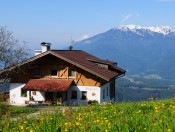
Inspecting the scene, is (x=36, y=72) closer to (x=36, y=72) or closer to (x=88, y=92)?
(x=36, y=72)

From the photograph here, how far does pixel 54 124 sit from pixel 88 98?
32080 millimetres

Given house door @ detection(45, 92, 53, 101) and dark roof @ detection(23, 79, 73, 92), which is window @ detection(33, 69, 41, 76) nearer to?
dark roof @ detection(23, 79, 73, 92)

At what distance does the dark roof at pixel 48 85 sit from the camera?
39950 mm

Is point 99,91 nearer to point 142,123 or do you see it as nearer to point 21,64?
point 21,64

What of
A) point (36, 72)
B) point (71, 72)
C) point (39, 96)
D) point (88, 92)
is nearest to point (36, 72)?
point (36, 72)

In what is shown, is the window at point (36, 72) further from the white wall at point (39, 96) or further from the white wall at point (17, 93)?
the white wall at point (39, 96)

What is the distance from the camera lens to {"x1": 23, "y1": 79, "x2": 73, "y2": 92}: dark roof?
131ft

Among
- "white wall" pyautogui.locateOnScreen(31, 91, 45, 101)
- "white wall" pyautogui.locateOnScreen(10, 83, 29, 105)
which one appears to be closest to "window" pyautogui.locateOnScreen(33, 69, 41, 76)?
"white wall" pyautogui.locateOnScreen(10, 83, 29, 105)

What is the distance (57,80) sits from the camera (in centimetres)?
4191

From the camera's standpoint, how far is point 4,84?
43344 millimetres

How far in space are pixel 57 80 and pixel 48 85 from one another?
1.44m

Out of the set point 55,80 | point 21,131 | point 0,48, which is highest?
point 0,48

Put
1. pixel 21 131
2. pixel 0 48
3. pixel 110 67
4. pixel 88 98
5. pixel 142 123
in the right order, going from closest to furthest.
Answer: pixel 142 123
pixel 21 131
pixel 0 48
pixel 88 98
pixel 110 67

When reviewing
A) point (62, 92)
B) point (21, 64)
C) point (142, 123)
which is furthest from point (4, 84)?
point (142, 123)
